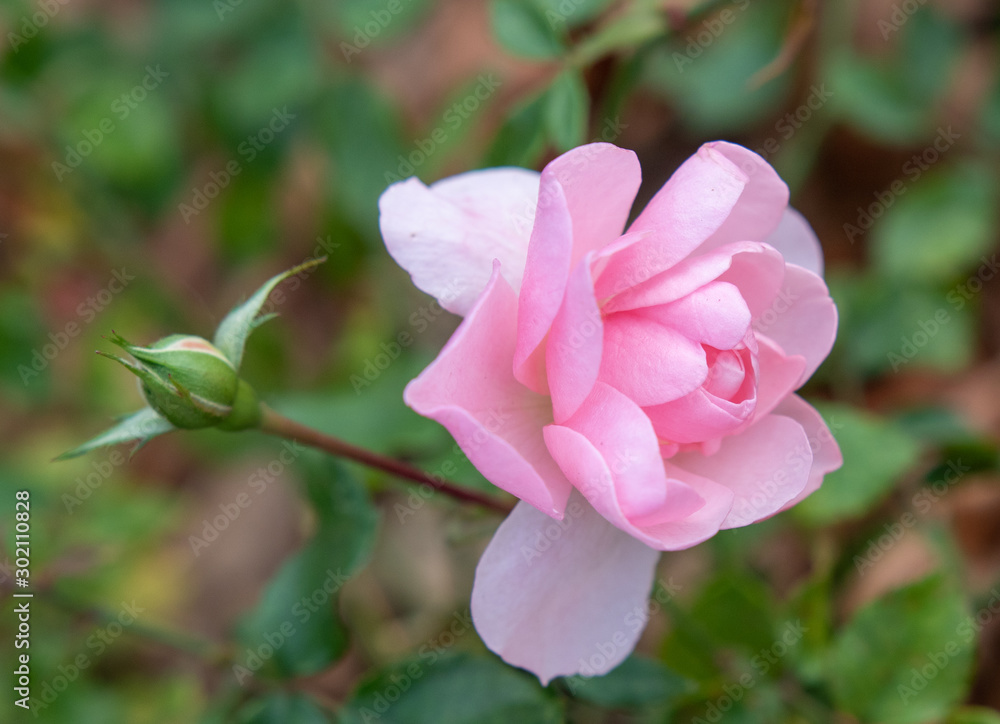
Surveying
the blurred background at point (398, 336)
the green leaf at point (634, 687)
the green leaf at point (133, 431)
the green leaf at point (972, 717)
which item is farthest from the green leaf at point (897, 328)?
the green leaf at point (133, 431)

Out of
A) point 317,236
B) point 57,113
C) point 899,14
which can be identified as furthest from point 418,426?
point 899,14

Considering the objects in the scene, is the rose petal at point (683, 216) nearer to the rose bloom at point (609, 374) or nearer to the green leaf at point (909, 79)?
the rose bloom at point (609, 374)

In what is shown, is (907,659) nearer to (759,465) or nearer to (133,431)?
(759,465)

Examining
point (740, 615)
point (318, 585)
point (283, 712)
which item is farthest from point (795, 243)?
point (283, 712)

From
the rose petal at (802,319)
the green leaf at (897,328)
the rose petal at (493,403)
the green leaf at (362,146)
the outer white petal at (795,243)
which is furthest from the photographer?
the green leaf at (362,146)

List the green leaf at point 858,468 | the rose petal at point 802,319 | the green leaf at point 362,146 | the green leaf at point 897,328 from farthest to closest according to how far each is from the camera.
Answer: the green leaf at point 362,146, the green leaf at point 897,328, the green leaf at point 858,468, the rose petal at point 802,319

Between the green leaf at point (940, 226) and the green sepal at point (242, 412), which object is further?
the green leaf at point (940, 226)

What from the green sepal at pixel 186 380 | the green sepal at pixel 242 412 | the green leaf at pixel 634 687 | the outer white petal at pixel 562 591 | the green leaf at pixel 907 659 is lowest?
the green leaf at pixel 907 659

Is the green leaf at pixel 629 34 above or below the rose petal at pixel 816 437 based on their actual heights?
above
